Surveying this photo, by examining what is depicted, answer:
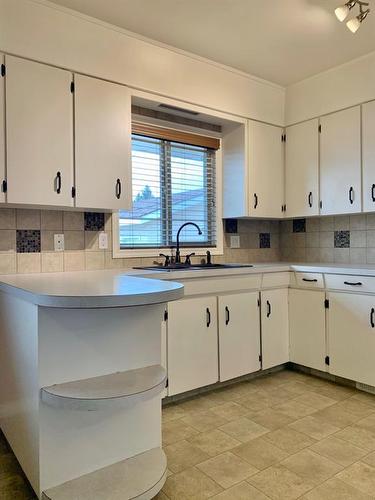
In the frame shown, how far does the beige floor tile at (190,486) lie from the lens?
1714 millimetres

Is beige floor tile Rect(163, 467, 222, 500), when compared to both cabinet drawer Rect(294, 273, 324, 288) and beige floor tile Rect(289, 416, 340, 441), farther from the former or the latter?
cabinet drawer Rect(294, 273, 324, 288)

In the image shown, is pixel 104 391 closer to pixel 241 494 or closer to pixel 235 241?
pixel 241 494

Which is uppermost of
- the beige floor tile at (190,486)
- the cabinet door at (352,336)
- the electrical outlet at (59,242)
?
the electrical outlet at (59,242)

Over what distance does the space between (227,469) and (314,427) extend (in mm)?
700

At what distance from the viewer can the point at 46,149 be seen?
7.66 feet

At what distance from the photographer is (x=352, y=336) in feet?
9.41

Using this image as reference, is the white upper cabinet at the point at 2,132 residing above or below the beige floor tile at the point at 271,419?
above

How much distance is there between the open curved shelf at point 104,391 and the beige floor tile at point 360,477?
98 cm

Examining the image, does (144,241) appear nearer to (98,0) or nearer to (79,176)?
(79,176)

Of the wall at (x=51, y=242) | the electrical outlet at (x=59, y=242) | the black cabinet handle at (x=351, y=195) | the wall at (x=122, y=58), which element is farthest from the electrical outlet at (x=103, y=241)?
the black cabinet handle at (x=351, y=195)

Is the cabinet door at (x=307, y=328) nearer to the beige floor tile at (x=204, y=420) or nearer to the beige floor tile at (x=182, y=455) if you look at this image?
the beige floor tile at (x=204, y=420)

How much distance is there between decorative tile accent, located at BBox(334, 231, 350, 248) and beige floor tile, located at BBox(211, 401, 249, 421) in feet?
Result: 5.57

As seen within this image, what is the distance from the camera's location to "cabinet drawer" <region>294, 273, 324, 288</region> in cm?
306

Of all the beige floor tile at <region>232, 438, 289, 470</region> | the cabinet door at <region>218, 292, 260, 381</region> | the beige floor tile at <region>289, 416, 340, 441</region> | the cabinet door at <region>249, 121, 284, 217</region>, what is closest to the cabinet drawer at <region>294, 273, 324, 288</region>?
the cabinet door at <region>218, 292, 260, 381</region>
